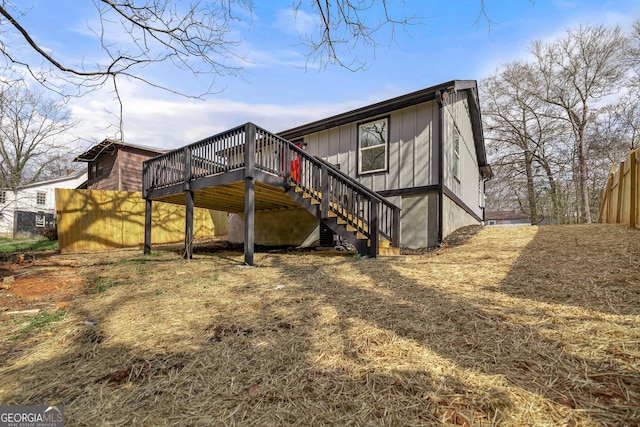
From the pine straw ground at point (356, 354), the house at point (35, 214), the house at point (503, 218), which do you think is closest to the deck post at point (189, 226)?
the pine straw ground at point (356, 354)

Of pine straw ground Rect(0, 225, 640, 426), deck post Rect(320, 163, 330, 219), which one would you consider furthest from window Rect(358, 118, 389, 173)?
pine straw ground Rect(0, 225, 640, 426)

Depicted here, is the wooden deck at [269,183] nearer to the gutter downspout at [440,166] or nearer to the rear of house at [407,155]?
the rear of house at [407,155]

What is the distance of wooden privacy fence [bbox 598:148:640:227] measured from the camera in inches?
241

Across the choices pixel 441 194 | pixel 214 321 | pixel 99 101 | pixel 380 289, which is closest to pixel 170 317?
pixel 214 321

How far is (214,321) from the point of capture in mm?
3068

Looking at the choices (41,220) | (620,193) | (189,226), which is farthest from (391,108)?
→ (41,220)

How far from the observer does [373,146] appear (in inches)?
375

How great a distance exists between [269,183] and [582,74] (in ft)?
71.5

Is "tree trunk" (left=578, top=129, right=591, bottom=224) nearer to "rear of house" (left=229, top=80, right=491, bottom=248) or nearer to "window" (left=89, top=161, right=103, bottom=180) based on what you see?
"rear of house" (left=229, top=80, right=491, bottom=248)

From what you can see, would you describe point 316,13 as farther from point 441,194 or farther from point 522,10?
point 441,194

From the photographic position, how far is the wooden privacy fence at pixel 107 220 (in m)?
10.5

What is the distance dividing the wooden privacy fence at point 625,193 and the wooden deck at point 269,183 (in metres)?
4.82

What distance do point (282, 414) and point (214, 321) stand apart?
1.66 metres

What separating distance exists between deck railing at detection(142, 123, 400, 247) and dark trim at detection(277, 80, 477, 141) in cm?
292
